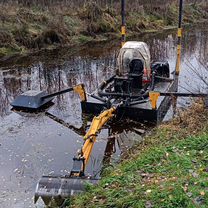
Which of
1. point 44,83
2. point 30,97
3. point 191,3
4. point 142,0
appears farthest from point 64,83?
point 191,3

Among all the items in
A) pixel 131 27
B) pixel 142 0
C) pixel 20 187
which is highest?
pixel 142 0

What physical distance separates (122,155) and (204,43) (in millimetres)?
Answer: 16351

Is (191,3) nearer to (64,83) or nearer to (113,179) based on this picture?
(64,83)

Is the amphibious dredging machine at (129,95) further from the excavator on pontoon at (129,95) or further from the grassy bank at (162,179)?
the grassy bank at (162,179)

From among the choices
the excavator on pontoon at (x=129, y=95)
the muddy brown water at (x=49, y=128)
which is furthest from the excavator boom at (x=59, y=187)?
the excavator on pontoon at (x=129, y=95)

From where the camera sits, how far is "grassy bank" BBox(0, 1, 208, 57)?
66.3 feet

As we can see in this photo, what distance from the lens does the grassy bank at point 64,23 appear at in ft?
66.3

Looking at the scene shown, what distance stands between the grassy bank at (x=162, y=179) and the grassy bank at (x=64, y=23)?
14.1 m

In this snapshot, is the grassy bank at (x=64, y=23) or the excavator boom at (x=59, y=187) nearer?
the excavator boom at (x=59, y=187)

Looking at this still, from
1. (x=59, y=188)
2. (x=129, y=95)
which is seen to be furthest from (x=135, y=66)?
(x=59, y=188)

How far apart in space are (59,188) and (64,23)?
59.8ft

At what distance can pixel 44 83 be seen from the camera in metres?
14.6

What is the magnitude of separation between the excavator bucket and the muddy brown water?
910 mm

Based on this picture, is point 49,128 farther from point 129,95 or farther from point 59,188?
point 59,188
